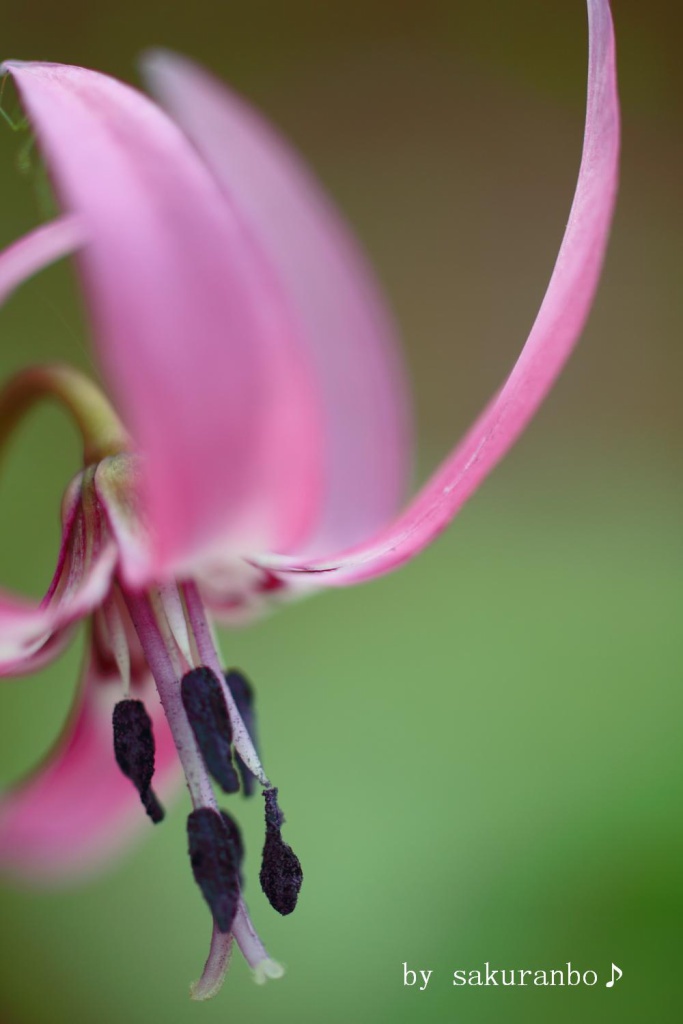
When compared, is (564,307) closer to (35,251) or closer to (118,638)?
(35,251)

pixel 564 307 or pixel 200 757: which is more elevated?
pixel 564 307

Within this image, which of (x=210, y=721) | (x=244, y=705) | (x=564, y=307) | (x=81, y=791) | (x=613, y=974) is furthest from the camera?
(x=613, y=974)

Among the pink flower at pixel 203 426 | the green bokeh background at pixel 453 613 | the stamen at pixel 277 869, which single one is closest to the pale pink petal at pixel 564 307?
the pink flower at pixel 203 426

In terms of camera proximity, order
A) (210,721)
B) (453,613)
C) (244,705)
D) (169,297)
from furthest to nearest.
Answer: (453,613) → (244,705) → (210,721) → (169,297)

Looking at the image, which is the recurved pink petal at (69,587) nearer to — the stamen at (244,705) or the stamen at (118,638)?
the stamen at (118,638)

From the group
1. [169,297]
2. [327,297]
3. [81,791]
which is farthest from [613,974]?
[169,297]

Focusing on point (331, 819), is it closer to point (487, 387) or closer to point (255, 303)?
point (255, 303)

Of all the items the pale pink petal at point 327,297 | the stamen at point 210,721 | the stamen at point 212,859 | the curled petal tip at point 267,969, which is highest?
the pale pink petal at point 327,297

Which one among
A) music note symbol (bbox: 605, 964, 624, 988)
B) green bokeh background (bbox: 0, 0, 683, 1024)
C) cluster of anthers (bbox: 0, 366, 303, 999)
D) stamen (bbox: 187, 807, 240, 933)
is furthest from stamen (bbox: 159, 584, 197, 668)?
music note symbol (bbox: 605, 964, 624, 988)
